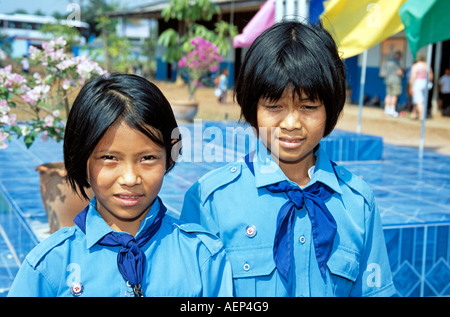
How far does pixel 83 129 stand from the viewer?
5.01 feet

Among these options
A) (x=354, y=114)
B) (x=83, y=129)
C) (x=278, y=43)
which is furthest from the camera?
(x=354, y=114)

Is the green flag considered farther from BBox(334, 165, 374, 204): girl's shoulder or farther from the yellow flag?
BBox(334, 165, 374, 204): girl's shoulder

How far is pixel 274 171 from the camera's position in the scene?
171 centimetres

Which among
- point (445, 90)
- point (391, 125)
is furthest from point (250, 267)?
point (445, 90)

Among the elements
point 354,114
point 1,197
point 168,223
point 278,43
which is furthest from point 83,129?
point 354,114

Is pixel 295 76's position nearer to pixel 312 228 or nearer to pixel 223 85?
pixel 312 228

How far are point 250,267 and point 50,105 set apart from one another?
2795 millimetres

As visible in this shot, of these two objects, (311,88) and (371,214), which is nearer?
(311,88)

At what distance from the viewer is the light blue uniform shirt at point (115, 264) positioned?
1.43m

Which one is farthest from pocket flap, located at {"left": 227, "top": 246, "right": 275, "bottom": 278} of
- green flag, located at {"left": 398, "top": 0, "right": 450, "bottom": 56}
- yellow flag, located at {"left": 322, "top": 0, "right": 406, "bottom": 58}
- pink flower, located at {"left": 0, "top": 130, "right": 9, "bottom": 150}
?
green flag, located at {"left": 398, "top": 0, "right": 450, "bottom": 56}

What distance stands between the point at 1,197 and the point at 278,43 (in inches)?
165

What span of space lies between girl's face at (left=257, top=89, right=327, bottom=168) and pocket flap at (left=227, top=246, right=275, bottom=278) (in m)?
0.29

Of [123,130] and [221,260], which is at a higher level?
[123,130]
